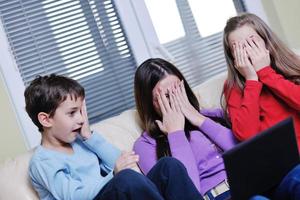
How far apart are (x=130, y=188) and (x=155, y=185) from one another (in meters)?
0.13

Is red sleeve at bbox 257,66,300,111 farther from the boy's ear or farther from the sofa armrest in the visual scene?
the sofa armrest

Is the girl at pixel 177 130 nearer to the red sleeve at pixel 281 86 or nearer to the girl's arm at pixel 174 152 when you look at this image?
the girl's arm at pixel 174 152

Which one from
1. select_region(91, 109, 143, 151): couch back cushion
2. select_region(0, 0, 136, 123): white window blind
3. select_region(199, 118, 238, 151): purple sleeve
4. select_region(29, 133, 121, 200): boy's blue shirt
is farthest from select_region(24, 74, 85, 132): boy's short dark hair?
select_region(0, 0, 136, 123): white window blind

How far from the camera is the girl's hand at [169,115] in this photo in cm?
159

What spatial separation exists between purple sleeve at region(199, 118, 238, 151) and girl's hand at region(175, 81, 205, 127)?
0.09ft

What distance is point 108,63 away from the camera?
222cm

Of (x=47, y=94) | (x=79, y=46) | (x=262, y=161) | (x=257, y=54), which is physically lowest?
(x=262, y=161)

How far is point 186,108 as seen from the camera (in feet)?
5.42

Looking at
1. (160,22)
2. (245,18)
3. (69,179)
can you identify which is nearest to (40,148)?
(69,179)

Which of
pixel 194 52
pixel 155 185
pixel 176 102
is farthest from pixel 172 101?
pixel 194 52

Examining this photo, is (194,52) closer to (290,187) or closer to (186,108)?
(186,108)

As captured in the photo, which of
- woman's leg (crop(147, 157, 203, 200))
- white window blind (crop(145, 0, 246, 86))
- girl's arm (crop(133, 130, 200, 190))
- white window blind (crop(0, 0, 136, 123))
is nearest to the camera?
woman's leg (crop(147, 157, 203, 200))

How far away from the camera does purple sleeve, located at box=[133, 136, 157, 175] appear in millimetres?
1535

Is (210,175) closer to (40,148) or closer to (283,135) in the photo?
(283,135)
